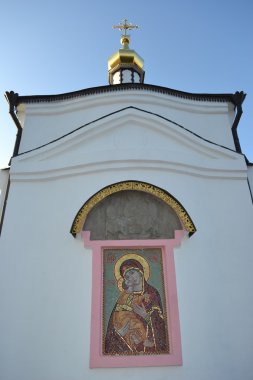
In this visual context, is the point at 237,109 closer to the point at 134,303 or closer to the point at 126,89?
the point at 126,89

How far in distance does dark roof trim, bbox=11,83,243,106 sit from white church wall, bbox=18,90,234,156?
10cm

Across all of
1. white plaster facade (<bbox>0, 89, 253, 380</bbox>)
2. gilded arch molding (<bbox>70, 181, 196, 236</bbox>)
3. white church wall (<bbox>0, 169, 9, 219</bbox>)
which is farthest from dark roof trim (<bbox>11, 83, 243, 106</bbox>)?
Answer: gilded arch molding (<bbox>70, 181, 196, 236</bbox>)

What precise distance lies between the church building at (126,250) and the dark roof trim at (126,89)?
43 cm

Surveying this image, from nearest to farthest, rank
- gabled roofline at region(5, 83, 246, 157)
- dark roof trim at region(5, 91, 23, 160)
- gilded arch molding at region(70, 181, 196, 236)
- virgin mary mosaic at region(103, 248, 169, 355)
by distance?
virgin mary mosaic at region(103, 248, 169, 355) < gilded arch molding at region(70, 181, 196, 236) < dark roof trim at region(5, 91, 23, 160) < gabled roofline at region(5, 83, 246, 157)

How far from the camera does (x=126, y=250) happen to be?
207 inches

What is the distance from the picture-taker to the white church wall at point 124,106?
6.66 meters

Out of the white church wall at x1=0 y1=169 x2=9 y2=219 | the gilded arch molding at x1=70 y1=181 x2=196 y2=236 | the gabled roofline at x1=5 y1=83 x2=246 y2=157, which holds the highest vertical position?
the gabled roofline at x1=5 y1=83 x2=246 y2=157

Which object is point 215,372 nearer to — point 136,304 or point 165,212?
point 136,304

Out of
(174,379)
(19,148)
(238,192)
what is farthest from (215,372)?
(19,148)

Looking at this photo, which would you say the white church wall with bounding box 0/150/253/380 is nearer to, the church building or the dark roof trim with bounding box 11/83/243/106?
the church building

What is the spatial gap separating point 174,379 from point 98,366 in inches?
39.3

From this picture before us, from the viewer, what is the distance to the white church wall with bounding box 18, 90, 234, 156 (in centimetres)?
666

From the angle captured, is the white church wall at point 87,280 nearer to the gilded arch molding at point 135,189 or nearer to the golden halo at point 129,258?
the gilded arch molding at point 135,189

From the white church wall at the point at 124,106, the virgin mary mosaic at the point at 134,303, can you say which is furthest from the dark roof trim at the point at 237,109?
the virgin mary mosaic at the point at 134,303
